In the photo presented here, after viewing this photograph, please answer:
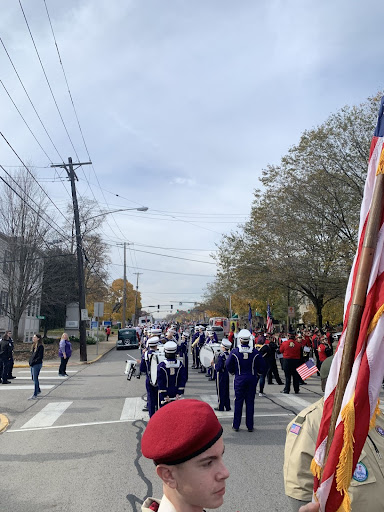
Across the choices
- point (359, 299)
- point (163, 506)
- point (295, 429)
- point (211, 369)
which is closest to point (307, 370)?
point (211, 369)

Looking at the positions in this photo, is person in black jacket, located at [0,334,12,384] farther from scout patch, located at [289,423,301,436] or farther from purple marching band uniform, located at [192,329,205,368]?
scout patch, located at [289,423,301,436]

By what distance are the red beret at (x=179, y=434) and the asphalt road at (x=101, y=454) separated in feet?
0.13

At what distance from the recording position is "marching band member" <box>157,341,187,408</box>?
872cm

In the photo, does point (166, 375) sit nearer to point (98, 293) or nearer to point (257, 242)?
point (257, 242)

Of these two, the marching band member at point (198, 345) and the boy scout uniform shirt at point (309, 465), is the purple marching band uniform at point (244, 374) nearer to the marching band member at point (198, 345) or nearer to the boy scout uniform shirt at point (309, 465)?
the boy scout uniform shirt at point (309, 465)

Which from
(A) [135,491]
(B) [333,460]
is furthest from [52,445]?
(B) [333,460]

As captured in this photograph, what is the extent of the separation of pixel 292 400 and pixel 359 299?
11.2m

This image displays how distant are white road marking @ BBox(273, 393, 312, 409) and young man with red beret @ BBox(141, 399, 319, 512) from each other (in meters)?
10.5

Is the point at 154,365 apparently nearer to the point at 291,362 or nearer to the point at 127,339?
the point at 291,362

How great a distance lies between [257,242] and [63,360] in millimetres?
16578

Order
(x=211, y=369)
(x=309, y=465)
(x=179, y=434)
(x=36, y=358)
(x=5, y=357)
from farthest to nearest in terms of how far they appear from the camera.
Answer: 1. (x=211, y=369)
2. (x=5, y=357)
3. (x=36, y=358)
4. (x=309, y=465)
5. (x=179, y=434)

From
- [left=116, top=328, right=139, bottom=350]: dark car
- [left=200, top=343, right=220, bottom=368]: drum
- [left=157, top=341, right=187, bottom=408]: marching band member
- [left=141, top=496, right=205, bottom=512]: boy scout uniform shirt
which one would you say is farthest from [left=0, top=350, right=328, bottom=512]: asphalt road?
[left=116, top=328, right=139, bottom=350]: dark car

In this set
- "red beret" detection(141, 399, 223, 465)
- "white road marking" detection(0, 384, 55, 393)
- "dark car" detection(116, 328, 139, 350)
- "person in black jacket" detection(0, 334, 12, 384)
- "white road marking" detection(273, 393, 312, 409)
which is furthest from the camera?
"dark car" detection(116, 328, 139, 350)

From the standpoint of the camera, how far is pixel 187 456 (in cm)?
168
